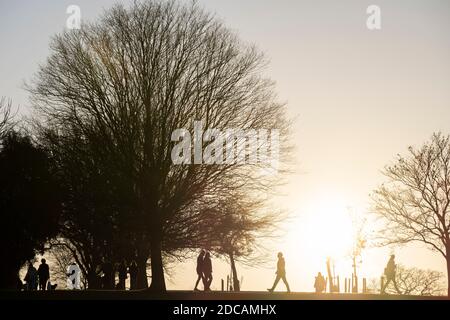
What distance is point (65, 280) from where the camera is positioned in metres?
73.9

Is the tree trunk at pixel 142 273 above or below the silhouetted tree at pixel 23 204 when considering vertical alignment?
below

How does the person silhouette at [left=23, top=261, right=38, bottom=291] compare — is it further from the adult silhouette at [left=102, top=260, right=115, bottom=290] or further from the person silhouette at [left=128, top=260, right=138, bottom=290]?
the person silhouette at [left=128, top=260, right=138, bottom=290]

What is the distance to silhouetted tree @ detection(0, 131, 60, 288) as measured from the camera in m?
44.0

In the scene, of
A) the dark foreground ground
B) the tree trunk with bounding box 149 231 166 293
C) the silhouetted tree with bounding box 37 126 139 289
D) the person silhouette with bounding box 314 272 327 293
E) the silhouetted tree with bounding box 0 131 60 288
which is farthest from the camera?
the person silhouette with bounding box 314 272 327 293

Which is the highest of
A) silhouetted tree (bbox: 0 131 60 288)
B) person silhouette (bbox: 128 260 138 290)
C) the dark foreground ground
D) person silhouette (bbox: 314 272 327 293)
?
silhouetted tree (bbox: 0 131 60 288)

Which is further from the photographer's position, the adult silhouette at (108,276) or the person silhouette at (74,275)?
the person silhouette at (74,275)

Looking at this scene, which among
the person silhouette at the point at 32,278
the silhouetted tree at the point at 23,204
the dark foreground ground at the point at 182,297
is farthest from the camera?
the silhouetted tree at the point at 23,204

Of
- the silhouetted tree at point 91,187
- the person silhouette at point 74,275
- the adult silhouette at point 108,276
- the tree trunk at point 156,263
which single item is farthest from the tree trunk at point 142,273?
the person silhouette at point 74,275

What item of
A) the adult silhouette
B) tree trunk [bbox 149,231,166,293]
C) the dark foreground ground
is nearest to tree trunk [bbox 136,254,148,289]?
tree trunk [bbox 149,231,166,293]

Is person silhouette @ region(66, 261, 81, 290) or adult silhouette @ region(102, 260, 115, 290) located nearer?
adult silhouette @ region(102, 260, 115, 290)

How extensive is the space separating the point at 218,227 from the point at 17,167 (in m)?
14.4

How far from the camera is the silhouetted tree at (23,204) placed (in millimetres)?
44000

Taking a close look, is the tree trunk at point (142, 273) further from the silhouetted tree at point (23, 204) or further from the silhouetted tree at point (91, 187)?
the silhouetted tree at point (23, 204)
